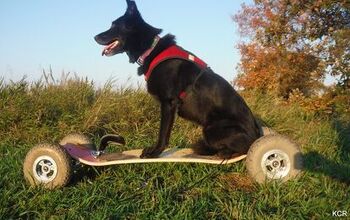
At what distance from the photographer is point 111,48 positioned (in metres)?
3.74

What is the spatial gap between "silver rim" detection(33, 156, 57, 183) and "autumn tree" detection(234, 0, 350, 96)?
6326 millimetres

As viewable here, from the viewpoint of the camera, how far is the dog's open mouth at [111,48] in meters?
3.71

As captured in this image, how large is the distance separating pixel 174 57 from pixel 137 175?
1091 mm

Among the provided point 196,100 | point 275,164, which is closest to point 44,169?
point 196,100

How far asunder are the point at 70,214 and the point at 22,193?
0.53 metres

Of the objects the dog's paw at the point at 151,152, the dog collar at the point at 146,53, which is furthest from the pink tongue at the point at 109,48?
the dog's paw at the point at 151,152

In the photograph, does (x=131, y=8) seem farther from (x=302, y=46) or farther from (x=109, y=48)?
(x=302, y=46)

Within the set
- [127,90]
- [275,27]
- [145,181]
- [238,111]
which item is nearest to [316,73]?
[275,27]

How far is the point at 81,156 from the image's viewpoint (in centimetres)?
338

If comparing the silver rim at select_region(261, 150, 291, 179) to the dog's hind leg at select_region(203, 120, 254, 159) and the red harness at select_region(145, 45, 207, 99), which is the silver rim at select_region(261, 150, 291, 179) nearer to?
the dog's hind leg at select_region(203, 120, 254, 159)

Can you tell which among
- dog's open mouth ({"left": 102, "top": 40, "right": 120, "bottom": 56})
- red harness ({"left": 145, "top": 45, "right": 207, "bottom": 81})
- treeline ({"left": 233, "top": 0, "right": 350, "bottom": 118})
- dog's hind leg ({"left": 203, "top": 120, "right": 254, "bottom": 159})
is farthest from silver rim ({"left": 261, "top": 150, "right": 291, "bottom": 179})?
treeline ({"left": 233, "top": 0, "right": 350, "bottom": 118})

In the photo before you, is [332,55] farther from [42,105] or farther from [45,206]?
[45,206]

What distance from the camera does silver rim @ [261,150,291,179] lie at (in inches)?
127

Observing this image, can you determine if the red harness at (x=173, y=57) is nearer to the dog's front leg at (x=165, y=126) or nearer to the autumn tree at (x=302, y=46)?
the dog's front leg at (x=165, y=126)
